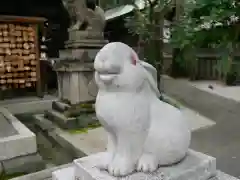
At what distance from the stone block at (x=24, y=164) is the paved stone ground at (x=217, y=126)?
1689mm

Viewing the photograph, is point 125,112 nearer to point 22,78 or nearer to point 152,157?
point 152,157

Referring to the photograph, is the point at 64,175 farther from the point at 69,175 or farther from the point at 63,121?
the point at 63,121

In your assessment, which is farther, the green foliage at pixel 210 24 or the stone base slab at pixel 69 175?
the stone base slab at pixel 69 175

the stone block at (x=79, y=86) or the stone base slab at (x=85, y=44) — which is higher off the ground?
the stone base slab at (x=85, y=44)

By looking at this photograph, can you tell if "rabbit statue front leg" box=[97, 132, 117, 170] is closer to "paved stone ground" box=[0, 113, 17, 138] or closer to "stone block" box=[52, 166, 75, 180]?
"stone block" box=[52, 166, 75, 180]

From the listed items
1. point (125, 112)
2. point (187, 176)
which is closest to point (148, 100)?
point (125, 112)

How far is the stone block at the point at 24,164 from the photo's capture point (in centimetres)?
231

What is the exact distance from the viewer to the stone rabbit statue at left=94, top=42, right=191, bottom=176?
120 centimetres

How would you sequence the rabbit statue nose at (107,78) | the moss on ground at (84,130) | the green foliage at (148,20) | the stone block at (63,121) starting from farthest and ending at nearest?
the green foliage at (148,20) → the stone block at (63,121) → the moss on ground at (84,130) → the rabbit statue nose at (107,78)

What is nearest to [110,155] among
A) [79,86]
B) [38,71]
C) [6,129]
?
[6,129]

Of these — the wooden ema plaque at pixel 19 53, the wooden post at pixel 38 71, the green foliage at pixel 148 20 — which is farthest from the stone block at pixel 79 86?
the wooden ema plaque at pixel 19 53

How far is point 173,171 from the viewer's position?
4.29 ft

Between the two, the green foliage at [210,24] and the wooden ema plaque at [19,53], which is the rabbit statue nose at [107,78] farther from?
the wooden ema plaque at [19,53]

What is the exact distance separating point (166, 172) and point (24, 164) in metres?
1.61
